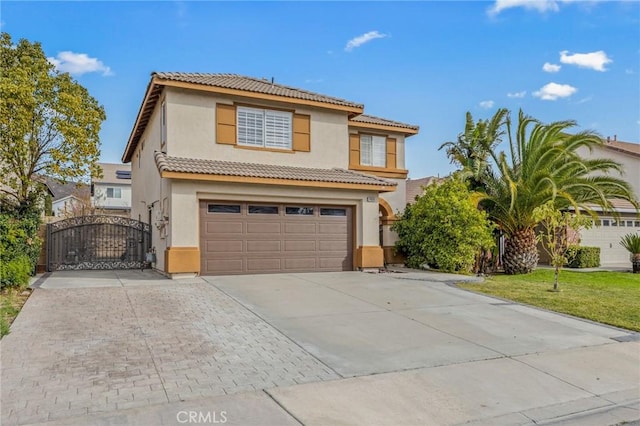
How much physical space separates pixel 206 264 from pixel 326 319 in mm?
6371

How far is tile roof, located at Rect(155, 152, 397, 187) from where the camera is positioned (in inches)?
543

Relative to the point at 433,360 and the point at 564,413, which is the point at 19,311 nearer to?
the point at 433,360

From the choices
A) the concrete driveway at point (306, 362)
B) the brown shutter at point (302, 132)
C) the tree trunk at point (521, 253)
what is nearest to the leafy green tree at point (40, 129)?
the concrete driveway at point (306, 362)

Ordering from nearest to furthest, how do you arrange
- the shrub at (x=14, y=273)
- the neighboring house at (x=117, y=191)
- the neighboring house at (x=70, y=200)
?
the shrub at (x=14, y=273) → the neighboring house at (x=70, y=200) → the neighboring house at (x=117, y=191)

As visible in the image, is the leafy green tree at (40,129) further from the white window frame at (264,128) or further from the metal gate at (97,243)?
the white window frame at (264,128)

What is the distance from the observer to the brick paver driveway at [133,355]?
200 inches

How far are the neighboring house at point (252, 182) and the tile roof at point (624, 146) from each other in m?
21.3

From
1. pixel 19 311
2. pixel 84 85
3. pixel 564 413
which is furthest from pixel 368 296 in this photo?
pixel 84 85

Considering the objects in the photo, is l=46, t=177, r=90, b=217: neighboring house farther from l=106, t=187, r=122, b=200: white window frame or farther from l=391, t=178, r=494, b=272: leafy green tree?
l=391, t=178, r=494, b=272: leafy green tree

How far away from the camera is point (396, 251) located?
19250 millimetres

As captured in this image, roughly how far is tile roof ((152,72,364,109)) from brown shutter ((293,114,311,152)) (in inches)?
29.2

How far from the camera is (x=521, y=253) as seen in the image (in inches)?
723

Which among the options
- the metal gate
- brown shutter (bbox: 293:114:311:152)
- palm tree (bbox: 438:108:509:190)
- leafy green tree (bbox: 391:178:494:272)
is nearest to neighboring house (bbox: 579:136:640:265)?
palm tree (bbox: 438:108:509:190)
